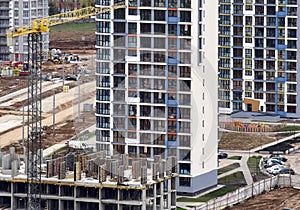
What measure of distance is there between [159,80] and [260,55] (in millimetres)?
29461

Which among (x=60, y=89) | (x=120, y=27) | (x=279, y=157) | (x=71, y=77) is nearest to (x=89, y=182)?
(x=120, y=27)

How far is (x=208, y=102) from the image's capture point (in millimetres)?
85312

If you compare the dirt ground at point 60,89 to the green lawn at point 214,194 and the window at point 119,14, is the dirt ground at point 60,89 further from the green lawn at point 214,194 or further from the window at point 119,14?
the green lawn at point 214,194

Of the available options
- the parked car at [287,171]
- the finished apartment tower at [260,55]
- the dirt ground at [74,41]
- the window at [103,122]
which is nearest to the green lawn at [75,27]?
the dirt ground at [74,41]

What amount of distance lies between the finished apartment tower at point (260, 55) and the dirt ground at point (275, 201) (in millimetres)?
26944

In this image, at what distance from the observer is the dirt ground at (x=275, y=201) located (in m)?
81.0

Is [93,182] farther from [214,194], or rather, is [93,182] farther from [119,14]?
[119,14]

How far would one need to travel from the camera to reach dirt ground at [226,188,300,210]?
81000 millimetres

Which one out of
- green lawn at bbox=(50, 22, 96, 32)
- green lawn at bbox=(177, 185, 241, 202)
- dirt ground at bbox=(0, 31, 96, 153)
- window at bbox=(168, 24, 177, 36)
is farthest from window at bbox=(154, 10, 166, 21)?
green lawn at bbox=(50, 22, 96, 32)

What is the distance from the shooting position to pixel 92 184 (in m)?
75.5

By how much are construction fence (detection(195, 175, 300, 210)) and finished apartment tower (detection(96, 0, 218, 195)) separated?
2.44 metres

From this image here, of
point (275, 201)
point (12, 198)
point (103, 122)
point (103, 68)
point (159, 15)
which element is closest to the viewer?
point (12, 198)

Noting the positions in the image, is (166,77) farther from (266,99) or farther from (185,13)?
(266,99)

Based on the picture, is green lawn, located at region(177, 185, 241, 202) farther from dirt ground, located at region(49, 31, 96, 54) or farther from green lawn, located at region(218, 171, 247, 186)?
dirt ground, located at region(49, 31, 96, 54)
